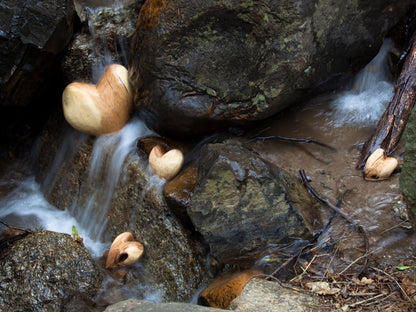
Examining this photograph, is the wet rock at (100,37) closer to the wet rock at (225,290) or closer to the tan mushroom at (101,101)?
the tan mushroom at (101,101)

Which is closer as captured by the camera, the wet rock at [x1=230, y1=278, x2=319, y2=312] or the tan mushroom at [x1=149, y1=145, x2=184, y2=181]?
the wet rock at [x1=230, y1=278, x2=319, y2=312]

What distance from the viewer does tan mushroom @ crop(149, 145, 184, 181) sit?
3.70 m

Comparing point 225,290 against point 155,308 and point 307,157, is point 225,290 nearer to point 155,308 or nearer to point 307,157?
point 155,308

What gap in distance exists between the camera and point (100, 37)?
457 cm

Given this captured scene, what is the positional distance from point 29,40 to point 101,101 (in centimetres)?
90

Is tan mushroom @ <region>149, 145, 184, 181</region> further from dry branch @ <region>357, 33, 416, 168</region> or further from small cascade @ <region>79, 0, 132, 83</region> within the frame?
dry branch @ <region>357, 33, 416, 168</region>

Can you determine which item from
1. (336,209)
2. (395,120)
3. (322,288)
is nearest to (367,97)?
(395,120)

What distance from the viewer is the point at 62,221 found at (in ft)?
14.8

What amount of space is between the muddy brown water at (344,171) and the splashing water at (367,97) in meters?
0.09

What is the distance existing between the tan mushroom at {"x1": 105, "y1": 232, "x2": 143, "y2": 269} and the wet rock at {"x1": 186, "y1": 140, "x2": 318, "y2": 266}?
0.74 m

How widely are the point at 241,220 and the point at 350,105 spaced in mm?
1959

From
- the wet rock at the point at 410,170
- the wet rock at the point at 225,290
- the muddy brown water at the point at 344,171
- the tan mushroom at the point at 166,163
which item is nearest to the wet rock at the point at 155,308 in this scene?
the wet rock at the point at 225,290

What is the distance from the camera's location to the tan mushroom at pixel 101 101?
4.06 metres

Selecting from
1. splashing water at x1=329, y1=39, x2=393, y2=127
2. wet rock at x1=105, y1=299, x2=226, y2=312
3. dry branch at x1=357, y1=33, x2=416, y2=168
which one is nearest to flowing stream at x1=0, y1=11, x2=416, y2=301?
splashing water at x1=329, y1=39, x2=393, y2=127
